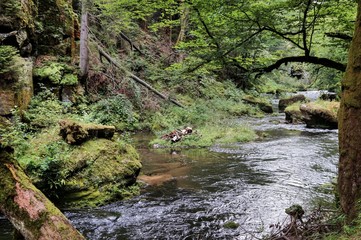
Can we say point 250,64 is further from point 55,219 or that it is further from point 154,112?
point 154,112

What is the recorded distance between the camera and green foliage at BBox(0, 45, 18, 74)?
8.23 m

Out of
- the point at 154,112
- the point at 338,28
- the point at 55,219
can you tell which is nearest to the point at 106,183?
the point at 55,219

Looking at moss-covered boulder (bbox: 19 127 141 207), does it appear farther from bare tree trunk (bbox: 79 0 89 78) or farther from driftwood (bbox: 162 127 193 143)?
bare tree trunk (bbox: 79 0 89 78)

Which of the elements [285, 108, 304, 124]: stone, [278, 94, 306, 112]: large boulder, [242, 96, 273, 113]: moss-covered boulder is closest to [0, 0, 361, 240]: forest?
[285, 108, 304, 124]: stone

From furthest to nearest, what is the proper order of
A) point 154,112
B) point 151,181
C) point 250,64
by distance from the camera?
point 154,112 → point 151,181 → point 250,64

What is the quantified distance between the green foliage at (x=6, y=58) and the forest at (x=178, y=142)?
5cm

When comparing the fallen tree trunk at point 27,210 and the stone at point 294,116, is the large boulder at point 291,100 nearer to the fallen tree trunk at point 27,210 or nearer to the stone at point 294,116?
the stone at point 294,116

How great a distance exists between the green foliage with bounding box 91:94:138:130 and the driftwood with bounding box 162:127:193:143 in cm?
192

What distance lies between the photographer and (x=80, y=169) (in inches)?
270

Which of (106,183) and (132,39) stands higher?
(132,39)

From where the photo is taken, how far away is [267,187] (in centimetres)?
762

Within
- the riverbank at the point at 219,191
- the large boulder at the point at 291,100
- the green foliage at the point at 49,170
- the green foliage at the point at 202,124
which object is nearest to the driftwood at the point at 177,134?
the green foliage at the point at 202,124

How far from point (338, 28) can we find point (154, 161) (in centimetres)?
618

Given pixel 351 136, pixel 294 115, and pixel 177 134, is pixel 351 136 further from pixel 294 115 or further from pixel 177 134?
pixel 294 115
